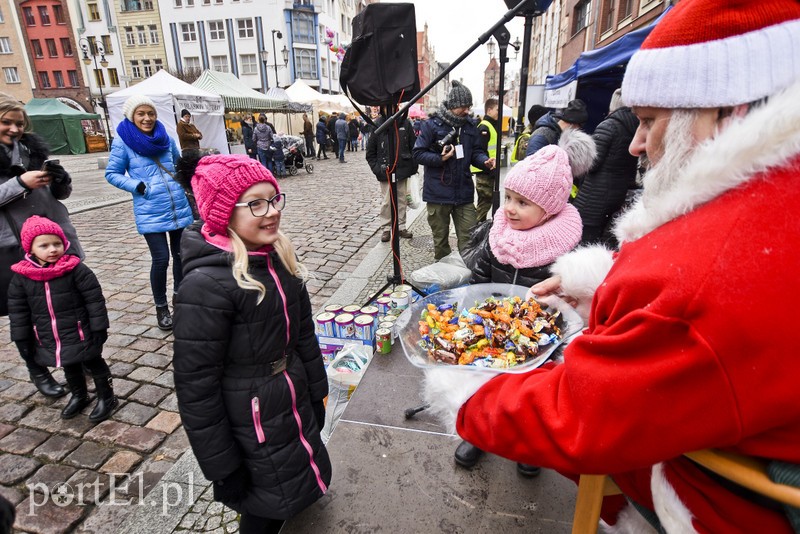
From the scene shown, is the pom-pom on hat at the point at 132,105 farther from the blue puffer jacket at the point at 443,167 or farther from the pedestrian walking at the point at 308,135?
the pedestrian walking at the point at 308,135

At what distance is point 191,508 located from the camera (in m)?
2.28

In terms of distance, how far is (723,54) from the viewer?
868mm

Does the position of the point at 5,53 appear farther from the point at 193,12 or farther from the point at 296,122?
the point at 296,122

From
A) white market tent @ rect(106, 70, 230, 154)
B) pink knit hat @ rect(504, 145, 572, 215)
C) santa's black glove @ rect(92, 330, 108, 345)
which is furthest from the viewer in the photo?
white market tent @ rect(106, 70, 230, 154)

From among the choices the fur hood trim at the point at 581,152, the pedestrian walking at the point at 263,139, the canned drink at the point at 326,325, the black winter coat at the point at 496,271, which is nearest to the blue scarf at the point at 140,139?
the canned drink at the point at 326,325

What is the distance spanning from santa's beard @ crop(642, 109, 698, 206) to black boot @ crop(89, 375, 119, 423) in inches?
136

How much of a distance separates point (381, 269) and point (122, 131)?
3.15m

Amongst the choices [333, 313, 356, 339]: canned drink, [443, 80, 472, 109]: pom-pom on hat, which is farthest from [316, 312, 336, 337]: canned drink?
[443, 80, 472, 109]: pom-pom on hat

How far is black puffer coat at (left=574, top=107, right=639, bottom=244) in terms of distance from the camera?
3.72 metres

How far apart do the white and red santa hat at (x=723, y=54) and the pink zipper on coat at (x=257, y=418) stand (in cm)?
170

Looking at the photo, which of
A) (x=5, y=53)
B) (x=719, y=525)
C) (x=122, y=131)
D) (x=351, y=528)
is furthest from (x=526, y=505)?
(x=5, y=53)

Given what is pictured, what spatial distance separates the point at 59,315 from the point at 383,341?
2.16m

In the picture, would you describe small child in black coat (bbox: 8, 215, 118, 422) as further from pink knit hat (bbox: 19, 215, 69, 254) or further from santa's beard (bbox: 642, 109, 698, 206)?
santa's beard (bbox: 642, 109, 698, 206)

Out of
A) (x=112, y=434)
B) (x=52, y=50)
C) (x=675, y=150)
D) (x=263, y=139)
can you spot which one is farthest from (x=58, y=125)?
(x=675, y=150)
